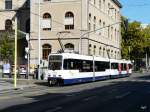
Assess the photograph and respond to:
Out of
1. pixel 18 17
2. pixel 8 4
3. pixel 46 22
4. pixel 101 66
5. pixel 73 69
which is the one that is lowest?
pixel 73 69

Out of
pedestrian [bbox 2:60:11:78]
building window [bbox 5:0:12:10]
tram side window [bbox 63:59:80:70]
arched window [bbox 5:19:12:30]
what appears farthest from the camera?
building window [bbox 5:0:12:10]

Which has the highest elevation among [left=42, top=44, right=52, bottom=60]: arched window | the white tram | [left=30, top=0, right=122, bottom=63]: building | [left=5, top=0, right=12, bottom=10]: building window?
[left=5, top=0, right=12, bottom=10]: building window

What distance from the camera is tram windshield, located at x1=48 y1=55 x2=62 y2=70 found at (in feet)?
139

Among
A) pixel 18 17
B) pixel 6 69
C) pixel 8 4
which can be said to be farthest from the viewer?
pixel 8 4

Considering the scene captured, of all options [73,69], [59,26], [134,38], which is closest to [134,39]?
[134,38]

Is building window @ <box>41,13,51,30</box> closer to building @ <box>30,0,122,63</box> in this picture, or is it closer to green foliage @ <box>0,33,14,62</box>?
building @ <box>30,0,122,63</box>

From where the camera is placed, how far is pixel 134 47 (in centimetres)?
10744

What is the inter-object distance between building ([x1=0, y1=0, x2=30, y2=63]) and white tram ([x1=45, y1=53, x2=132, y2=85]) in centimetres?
1990

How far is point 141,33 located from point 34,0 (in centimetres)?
4533

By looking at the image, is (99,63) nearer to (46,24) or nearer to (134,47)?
(46,24)

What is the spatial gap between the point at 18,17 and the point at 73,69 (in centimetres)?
3222

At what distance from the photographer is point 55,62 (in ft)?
140

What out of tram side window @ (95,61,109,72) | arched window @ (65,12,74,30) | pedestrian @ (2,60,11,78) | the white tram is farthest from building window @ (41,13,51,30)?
the white tram

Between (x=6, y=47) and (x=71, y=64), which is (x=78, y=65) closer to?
(x=71, y=64)
